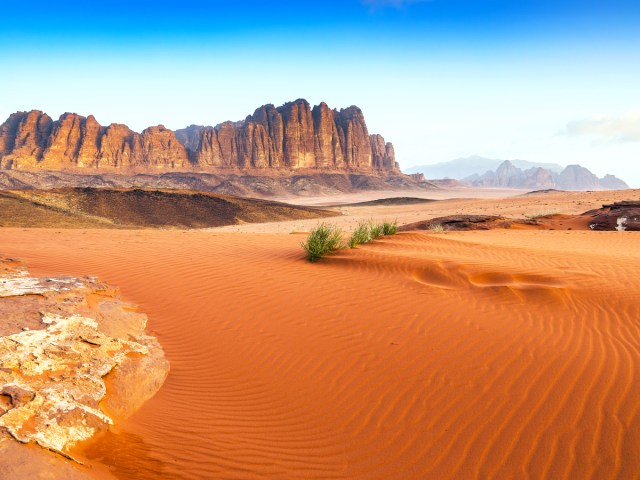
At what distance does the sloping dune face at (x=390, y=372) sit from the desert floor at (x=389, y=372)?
2 centimetres

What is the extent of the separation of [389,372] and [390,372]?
11 millimetres

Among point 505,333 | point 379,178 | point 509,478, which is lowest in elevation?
point 509,478


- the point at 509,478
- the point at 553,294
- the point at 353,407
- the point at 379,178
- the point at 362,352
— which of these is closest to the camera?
the point at 509,478

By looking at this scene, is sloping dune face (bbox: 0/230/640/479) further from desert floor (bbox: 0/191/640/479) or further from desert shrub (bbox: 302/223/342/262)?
desert shrub (bbox: 302/223/342/262)

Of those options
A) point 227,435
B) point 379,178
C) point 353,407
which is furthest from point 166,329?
point 379,178

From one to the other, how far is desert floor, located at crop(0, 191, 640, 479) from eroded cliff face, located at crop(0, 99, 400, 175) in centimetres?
11947

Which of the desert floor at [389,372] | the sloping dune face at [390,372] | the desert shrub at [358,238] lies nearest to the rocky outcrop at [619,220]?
the desert floor at [389,372]

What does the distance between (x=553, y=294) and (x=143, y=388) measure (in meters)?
5.86

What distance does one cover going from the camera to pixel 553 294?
21.3 feet

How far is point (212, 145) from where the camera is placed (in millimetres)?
129125

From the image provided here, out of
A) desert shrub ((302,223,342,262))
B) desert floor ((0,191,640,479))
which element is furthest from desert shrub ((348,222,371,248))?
desert floor ((0,191,640,479))

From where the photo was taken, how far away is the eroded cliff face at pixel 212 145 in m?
110

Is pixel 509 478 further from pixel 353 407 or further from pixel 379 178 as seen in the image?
pixel 379 178

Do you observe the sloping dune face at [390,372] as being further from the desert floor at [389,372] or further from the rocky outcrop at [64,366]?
the rocky outcrop at [64,366]
